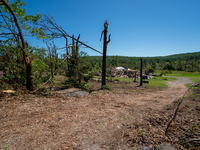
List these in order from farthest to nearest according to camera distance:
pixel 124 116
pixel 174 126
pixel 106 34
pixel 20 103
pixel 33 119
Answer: pixel 106 34 < pixel 20 103 < pixel 124 116 < pixel 33 119 < pixel 174 126

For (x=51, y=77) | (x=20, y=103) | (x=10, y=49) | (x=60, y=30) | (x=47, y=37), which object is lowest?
(x=20, y=103)

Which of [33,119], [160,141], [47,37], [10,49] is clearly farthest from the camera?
[47,37]

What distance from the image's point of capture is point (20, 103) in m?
4.91

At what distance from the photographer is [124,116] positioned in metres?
4.38

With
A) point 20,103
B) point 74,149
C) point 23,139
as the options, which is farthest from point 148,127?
point 20,103

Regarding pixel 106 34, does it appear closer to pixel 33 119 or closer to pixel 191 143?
pixel 33 119

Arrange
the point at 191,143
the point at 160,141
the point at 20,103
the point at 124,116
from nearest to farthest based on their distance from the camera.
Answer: the point at 191,143 < the point at 160,141 < the point at 124,116 < the point at 20,103

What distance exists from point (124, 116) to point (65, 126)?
87.5 inches

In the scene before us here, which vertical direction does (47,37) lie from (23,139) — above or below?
above

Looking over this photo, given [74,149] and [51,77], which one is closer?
[74,149]

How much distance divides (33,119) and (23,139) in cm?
105

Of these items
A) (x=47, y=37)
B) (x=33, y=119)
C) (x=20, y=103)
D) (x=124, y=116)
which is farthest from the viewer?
(x=47, y=37)

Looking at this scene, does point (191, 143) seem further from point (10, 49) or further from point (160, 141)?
point (10, 49)

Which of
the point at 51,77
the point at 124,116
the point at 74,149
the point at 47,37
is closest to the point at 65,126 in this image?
the point at 74,149
